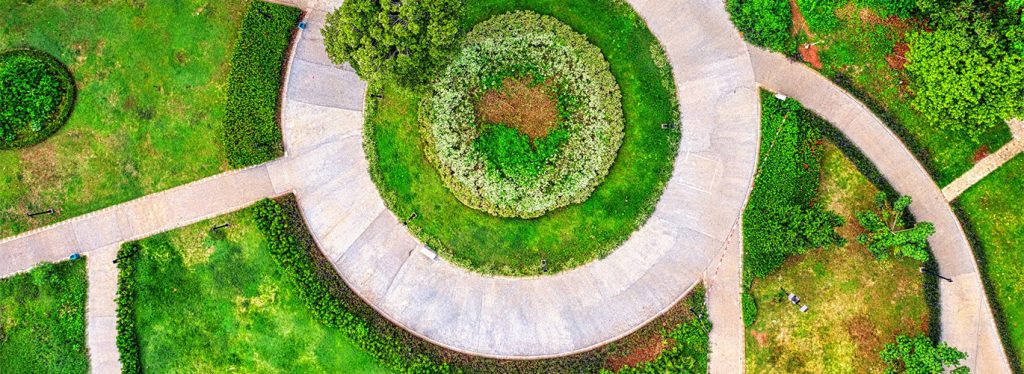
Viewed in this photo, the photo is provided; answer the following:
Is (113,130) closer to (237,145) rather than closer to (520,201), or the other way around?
(237,145)

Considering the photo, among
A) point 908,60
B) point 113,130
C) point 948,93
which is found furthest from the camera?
point 113,130

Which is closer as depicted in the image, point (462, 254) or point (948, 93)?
point (948, 93)

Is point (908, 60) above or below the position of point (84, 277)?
above

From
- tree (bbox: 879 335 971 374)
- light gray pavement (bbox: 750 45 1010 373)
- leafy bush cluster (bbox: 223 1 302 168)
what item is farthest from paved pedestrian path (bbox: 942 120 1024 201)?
leafy bush cluster (bbox: 223 1 302 168)

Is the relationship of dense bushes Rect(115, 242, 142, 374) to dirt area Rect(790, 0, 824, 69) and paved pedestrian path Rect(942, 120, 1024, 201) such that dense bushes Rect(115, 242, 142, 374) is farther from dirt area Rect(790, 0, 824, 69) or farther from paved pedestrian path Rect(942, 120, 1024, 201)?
paved pedestrian path Rect(942, 120, 1024, 201)

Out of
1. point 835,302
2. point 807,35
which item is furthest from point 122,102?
point 835,302

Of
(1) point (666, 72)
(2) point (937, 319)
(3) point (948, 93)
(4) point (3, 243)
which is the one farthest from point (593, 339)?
(4) point (3, 243)

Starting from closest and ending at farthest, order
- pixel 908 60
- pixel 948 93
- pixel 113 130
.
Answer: pixel 948 93
pixel 908 60
pixel 113 130
